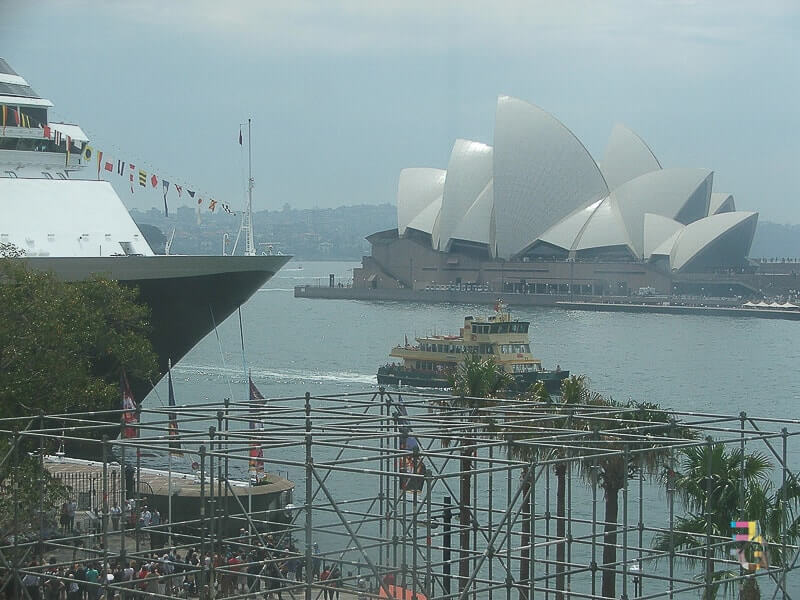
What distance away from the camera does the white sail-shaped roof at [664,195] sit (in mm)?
79500

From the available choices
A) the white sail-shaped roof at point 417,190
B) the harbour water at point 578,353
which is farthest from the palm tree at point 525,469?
the white sail-shaped roof at point 417,190

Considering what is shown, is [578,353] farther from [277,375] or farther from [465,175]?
[465,175]

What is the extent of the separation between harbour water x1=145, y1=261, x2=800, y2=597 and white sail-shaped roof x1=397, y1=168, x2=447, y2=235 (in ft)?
21.7

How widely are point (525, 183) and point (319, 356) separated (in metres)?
24.6

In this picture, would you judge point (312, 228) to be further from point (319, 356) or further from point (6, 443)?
→ point (6, 443)

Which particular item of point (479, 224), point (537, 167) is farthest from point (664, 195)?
point (479, 224)

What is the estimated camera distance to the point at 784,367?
51844mm

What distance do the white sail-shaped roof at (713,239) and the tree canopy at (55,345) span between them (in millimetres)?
64593

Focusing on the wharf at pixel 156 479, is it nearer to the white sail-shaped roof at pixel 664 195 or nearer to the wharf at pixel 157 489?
the wharf at pixel 157 489

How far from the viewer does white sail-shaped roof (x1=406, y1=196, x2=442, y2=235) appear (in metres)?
89.5

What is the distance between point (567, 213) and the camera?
81000 millimetres

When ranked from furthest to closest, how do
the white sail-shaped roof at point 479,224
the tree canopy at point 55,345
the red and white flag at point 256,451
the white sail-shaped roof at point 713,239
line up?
the white sail-shaped roof at point 479,224, the white sail-shaped roof at point 713,239, the tree canopy at point 55,345, the red and white flag at point 256,451

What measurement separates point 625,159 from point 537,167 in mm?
7711

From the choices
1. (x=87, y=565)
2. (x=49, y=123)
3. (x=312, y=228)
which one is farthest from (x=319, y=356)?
(x=312, y=228)
